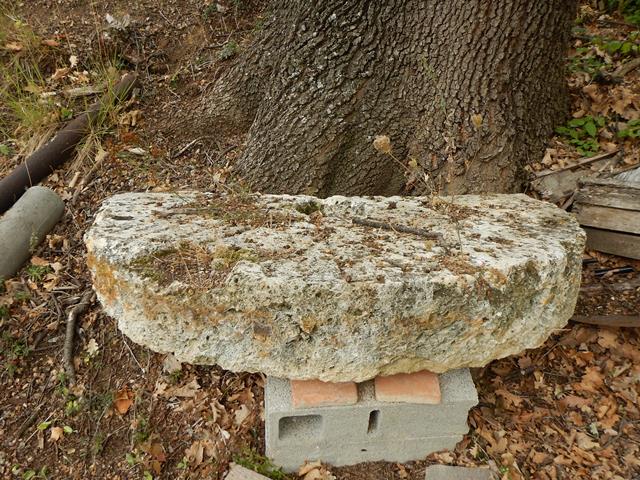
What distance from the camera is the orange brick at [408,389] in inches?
90.7

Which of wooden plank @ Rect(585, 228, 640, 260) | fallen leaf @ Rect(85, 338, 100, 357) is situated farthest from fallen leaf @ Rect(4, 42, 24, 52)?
wooden plank @ Rect(585, 228, 640, 260)

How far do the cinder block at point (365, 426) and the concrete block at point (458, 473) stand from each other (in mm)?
105

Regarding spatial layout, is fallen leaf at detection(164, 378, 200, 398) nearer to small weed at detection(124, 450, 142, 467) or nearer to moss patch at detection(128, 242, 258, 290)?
small weed at detection(124, 450, 142, 467)

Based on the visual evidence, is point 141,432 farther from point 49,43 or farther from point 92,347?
point 49,43

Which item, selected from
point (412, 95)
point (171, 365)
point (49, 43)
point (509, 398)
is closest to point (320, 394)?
point (171, 365)

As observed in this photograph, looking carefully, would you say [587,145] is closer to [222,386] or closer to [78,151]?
[222,386]

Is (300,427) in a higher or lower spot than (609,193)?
lower

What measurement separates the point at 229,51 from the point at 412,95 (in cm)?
199

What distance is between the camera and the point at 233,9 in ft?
15.9

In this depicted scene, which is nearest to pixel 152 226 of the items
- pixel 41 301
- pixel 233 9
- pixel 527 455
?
pixel 41 301

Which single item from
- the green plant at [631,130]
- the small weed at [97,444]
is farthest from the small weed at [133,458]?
the green plant at [631,130]

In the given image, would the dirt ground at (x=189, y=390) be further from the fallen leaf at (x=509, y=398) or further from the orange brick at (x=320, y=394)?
the orange brick at (x=320, y=394)

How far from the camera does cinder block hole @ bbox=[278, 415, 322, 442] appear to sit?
96.4 inches

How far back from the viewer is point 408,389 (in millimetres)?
2314
